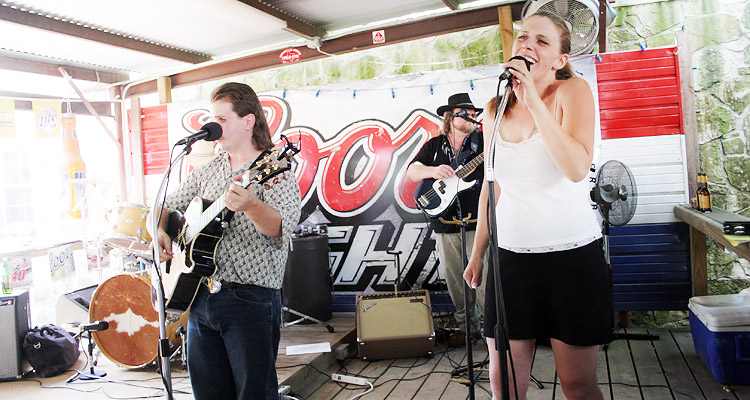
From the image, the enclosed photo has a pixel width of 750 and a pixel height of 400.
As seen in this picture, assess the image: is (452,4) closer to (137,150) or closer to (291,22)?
(291,22)

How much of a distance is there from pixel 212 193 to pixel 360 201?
3.13 m

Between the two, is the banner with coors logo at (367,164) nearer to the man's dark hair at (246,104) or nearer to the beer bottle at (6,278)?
the beer bottle at (6,278)

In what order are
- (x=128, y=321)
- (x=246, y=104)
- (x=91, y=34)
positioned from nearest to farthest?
1. (x=246, y=104)
2. (x=128, y=321)
3. (x=91, y=34)

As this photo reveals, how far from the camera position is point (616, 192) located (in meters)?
3.75

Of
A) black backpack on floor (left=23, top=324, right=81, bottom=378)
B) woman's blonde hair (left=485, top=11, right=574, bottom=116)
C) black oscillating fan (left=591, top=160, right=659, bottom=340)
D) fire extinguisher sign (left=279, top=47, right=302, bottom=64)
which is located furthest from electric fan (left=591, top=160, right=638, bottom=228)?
black backpack on floor (left=23, top=324, right=81, bottom=378)

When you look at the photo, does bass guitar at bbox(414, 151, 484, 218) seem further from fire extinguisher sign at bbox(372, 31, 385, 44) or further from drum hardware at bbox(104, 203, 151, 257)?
drum hardware at bbox(104, 203, 151, 257)

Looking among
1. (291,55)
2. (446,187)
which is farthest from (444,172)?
(291,55)

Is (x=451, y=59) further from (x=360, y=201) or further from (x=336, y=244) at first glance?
(x=336, y=244)

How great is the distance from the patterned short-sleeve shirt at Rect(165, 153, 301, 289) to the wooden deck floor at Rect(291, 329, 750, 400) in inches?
70.5

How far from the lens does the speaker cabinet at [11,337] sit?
4.15 m

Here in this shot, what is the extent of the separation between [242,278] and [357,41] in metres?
3.39

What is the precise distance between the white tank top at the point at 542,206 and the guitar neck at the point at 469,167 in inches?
91.0

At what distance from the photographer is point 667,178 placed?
428 cm

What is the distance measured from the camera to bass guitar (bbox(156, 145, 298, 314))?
1943 mm
